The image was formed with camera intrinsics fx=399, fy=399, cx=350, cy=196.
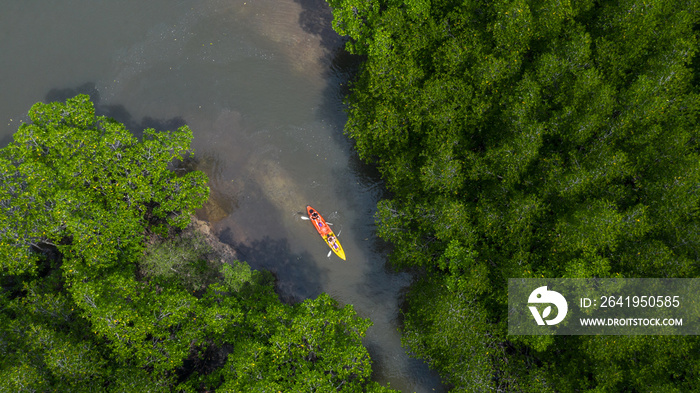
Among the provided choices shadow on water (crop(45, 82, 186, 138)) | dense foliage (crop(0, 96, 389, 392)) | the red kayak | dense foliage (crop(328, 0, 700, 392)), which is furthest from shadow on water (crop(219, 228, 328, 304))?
shadow on water (crop(45, 82, 186, 138))

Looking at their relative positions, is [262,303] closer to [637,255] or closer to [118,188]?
[118,188]

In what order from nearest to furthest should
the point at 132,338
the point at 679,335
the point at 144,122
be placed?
1. the point at 679,335
2. the point at 132,338
3. the point at 144,122

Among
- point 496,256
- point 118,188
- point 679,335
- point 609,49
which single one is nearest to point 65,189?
point 118,188

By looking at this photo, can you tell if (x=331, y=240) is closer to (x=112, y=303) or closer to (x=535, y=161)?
(x=112, y=303)

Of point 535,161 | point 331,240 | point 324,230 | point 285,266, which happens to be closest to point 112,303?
point 285,266

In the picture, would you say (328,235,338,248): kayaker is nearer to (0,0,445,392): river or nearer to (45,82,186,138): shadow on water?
(0,0,445,392): river

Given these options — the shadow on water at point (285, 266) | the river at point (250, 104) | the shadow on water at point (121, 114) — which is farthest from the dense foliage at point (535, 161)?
the shadow on water at point (121, 114)
